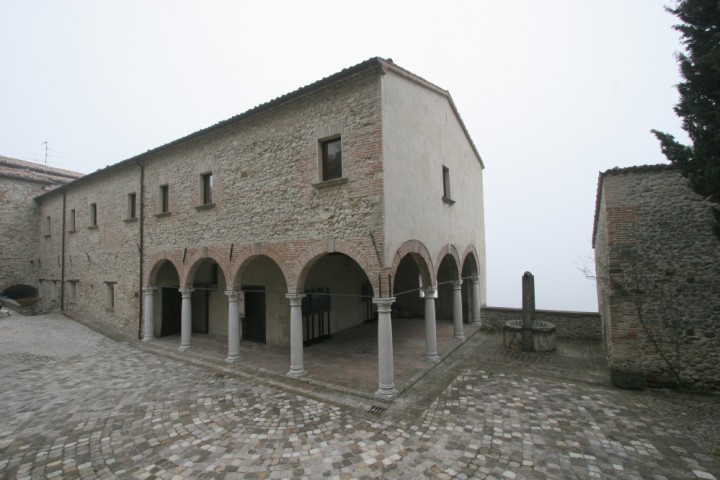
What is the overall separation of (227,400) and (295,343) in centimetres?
220

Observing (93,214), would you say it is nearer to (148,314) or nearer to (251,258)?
(148,314)

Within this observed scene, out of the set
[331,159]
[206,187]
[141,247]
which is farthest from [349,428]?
[141,247]

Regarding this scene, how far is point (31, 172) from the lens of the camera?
22.9 meters

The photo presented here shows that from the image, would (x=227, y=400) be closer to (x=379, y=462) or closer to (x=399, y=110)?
(x=379, y=462)

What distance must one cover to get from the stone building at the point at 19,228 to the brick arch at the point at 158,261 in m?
13.2

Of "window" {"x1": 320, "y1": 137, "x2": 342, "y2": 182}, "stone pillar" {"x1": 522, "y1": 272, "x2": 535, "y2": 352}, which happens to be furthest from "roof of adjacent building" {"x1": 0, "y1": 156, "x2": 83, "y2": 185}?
"stone pillar" {"x1": 522, "y1": 272, "x2": 535, "y2": 352}

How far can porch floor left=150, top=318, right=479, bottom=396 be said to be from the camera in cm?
874

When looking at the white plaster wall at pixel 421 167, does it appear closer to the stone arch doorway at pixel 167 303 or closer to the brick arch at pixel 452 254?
the brick arch at pixel 452 254

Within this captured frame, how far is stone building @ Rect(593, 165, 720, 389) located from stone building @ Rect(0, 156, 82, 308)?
28.9 m

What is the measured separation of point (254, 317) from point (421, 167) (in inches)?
346

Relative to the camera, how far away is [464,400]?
7469mm

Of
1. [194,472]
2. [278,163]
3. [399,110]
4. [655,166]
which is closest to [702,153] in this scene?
[655,166]

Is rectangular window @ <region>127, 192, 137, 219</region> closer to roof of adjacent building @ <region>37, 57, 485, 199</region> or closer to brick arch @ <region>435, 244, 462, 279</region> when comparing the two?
roof of adjacent building @ <region>37, 57, 485, 199</region>

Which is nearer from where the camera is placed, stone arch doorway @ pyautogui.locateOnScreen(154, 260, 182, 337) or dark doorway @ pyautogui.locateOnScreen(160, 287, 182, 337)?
stone arch doorway @ pyautogui.locateOnScreen(154, 260, 182, 337)
